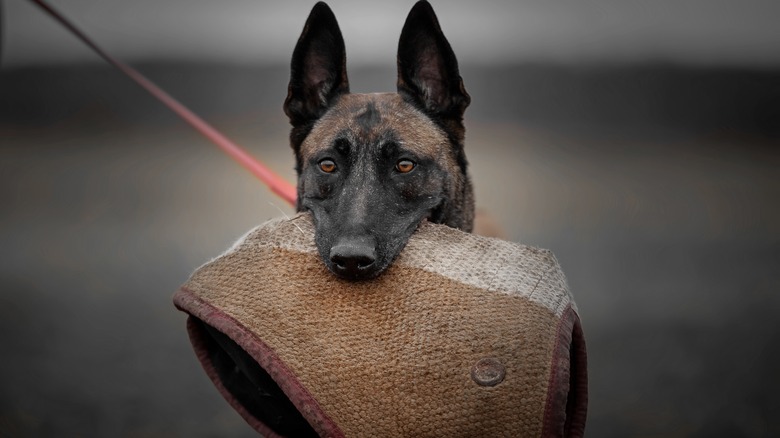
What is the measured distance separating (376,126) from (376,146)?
124 mm

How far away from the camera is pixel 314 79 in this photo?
136 inches

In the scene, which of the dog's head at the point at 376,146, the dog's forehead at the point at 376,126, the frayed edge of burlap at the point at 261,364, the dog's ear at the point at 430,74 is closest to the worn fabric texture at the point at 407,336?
the frayed edge of burlap at the point at 261,364

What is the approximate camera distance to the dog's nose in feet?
8.11

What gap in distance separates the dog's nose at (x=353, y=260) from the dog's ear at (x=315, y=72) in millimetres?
1158

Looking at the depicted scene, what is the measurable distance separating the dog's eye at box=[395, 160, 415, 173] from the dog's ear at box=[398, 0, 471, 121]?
0.46 metres

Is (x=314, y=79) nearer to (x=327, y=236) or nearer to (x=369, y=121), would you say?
(x=369, y=121)

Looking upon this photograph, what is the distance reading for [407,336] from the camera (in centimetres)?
232

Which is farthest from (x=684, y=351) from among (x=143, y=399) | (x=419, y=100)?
(x=143, y=399)

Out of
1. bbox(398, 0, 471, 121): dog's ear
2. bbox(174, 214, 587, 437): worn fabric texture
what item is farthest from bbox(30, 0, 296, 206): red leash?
bbox(174, 214, 587, 437): worn fabric texture

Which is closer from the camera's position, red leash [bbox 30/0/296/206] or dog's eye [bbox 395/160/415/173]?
dog's eye [bbox 395/160/415/173]

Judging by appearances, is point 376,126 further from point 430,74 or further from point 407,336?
point 407,336

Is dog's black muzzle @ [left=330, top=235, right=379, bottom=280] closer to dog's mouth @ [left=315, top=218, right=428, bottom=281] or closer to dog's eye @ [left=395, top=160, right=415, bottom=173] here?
dog's mouth @ [left=315, top=218, right=428, bottom=281]

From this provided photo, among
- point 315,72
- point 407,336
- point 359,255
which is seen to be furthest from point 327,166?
point 407,336

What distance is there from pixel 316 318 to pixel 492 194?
818cm
